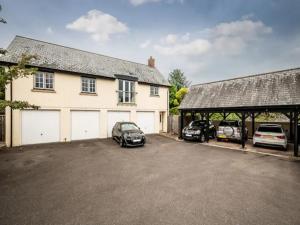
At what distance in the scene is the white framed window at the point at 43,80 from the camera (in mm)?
11181

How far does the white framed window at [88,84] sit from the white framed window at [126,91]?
2482mm

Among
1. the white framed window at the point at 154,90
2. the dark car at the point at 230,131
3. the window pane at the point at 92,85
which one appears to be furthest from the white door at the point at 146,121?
the dark car at the point at 230,131

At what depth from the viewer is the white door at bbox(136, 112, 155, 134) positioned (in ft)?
53.6

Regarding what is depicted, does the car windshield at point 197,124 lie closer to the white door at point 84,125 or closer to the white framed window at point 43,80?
the white door at point 84,125

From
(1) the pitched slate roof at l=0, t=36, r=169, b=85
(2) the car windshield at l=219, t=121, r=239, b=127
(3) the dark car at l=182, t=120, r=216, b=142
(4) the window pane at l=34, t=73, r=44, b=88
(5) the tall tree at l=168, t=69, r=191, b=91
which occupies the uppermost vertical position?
(5) the tall tree at l=168, t=69, r=191, b=91

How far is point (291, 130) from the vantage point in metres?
13.2

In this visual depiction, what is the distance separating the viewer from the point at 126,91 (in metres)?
15.4

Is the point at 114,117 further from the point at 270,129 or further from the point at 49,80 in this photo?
the point at 270,129

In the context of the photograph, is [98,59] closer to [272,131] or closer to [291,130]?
[272,131]

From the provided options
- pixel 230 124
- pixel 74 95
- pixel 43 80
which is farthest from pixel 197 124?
pixel 43 80

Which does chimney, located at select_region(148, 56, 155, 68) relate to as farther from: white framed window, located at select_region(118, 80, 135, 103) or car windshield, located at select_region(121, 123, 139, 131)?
car windshield, located at select_region(121, 123, 139, 131)

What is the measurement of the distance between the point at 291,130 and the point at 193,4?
46.7 ft

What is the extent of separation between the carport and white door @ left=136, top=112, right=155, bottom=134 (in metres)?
3.94

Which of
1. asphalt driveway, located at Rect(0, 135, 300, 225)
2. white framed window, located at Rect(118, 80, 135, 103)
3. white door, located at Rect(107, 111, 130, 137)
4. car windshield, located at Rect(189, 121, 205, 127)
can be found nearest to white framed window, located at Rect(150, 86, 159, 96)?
white framed window, located at Rect(118, 80, 135, 103)
